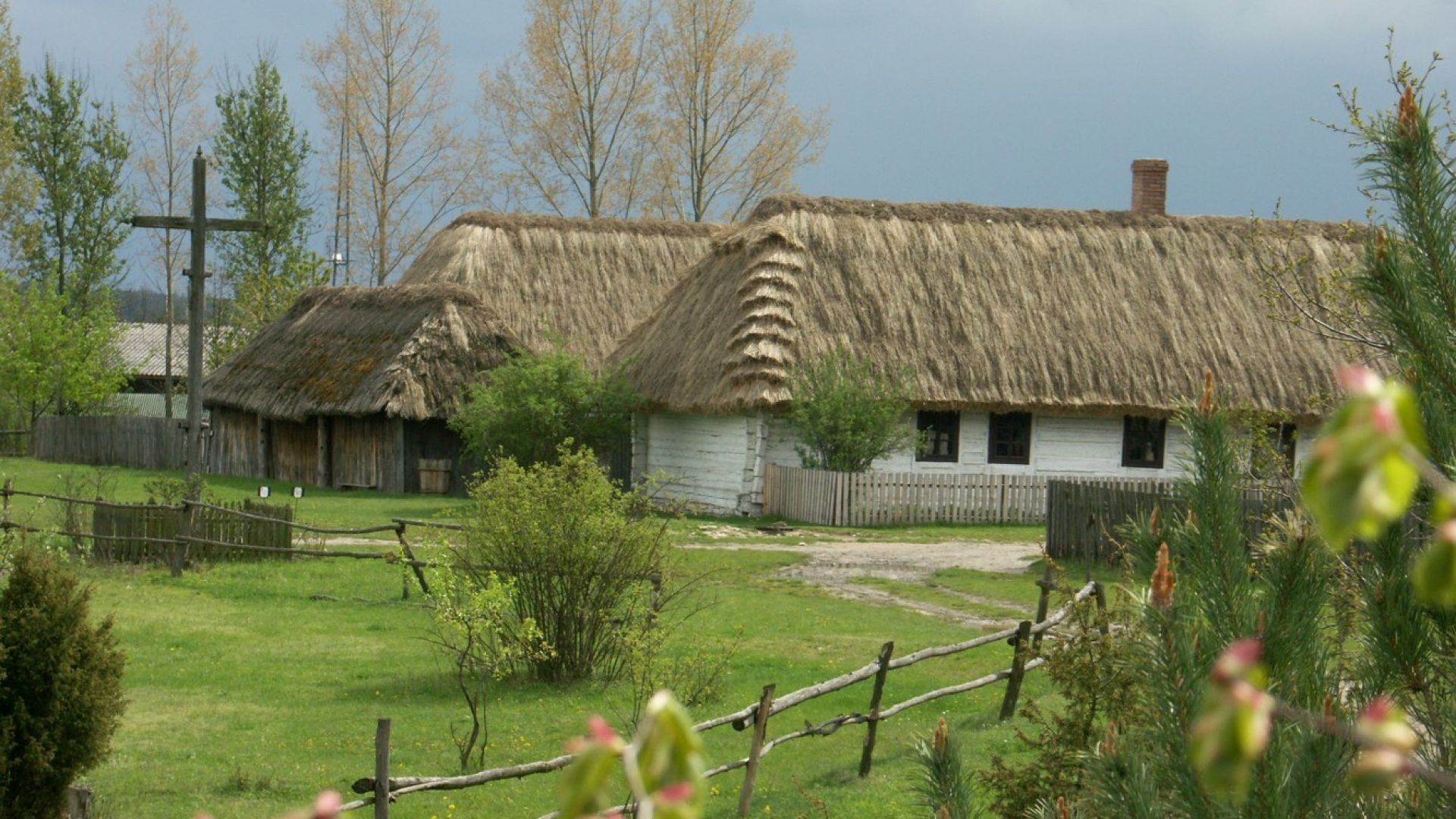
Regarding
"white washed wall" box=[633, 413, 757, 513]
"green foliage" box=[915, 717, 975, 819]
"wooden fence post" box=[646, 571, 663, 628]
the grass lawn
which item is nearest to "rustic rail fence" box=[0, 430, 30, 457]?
"white washed wall" box=[633, 413, 757, 513]

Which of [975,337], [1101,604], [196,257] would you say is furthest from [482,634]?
[975,337]

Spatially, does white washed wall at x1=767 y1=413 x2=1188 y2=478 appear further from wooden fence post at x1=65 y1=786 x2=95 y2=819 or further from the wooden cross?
wooden fence post at x1=65 y1=786 x2=95 y2=819

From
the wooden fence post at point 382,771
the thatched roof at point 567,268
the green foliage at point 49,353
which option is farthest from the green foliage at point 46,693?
the green foliage at point 49,353

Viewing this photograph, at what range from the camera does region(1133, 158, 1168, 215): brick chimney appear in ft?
120

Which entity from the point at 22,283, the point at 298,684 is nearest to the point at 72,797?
the point at 298,684

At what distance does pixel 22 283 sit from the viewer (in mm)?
53531

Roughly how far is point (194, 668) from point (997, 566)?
1192 cm

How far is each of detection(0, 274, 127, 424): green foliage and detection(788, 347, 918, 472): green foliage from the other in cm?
2552

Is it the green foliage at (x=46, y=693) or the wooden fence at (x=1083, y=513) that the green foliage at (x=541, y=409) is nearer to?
the wooden fence at (x=1083, y=513)

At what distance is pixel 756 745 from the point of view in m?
9.12

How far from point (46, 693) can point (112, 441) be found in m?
36.5

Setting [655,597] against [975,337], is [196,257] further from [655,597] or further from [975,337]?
[975,337]

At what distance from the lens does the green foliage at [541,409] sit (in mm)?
29859

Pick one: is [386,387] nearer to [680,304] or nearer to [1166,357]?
[680,304]
